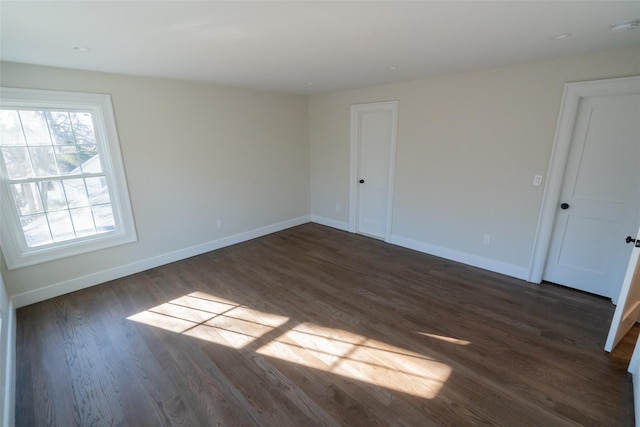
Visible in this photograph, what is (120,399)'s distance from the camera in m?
1.83

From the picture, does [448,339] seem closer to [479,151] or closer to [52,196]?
[479,151]

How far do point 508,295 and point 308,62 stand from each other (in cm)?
319

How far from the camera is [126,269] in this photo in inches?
136

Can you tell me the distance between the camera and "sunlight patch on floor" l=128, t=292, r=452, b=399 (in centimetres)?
199

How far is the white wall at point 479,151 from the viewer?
9.30 feet

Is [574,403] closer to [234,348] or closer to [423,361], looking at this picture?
[423,361]

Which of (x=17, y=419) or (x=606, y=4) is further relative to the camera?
(x=17, y=419)

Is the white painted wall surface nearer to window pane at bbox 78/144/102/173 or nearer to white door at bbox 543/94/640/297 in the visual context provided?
window pane at bbox 78/144/102/173

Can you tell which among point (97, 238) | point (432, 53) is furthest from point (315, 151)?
point (97, 238)

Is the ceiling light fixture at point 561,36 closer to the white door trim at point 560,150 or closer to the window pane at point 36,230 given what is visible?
the white door trim at point 560,150

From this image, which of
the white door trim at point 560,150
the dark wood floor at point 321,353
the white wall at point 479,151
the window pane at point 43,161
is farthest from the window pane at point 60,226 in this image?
the white door trim at point 560,150

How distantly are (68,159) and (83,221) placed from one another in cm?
70

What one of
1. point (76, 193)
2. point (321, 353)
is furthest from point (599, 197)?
point (76, 193)

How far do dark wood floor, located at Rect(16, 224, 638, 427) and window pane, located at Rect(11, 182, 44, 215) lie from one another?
0.98 meters
